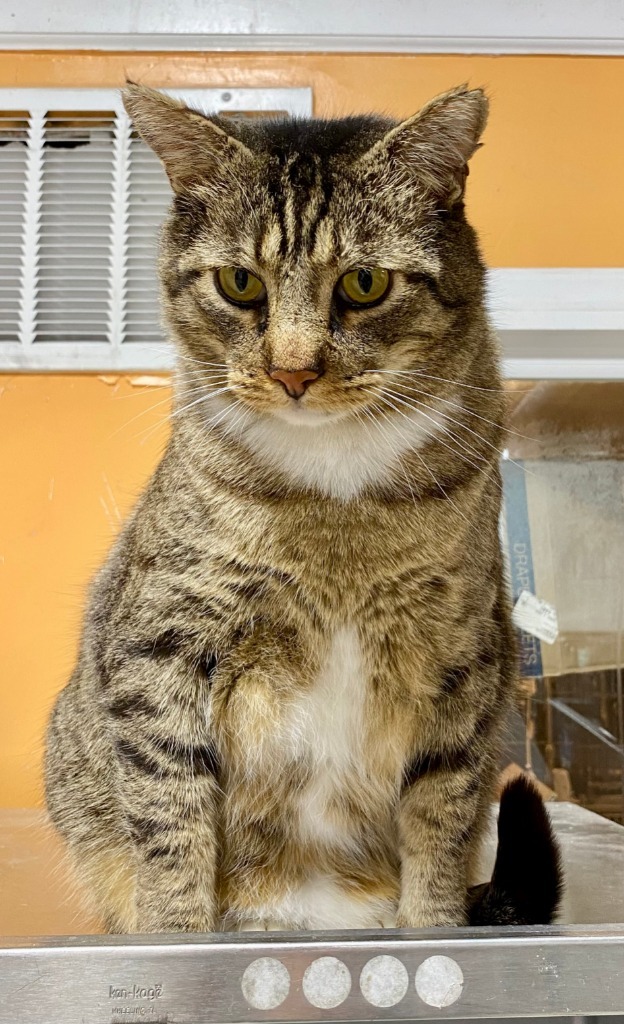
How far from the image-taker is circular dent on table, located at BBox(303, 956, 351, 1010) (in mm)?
532

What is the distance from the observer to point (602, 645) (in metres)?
1.66

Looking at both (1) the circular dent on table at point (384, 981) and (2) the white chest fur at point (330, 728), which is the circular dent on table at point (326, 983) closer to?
(1) the circular dent on table at point (384, 981)

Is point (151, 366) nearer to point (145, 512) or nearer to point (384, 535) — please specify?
point (145, 512)

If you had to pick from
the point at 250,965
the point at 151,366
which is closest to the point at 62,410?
the point at 151,366

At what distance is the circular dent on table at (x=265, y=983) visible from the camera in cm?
53

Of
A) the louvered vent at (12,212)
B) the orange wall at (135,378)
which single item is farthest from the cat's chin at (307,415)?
the louvered vent at (12,212)

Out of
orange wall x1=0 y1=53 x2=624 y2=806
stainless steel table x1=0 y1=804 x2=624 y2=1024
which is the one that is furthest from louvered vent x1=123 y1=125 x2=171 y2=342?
stainless steel table x1=0 y1=804 x2=624 y2=1024

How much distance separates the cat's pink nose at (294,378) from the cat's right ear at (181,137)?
0.73 ft

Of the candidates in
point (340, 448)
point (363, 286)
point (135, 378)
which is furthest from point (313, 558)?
point (135, 378)

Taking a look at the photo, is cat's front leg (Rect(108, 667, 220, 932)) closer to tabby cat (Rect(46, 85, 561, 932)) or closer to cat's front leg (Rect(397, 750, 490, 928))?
tabby cat (Rect(46, 85, 561, 932))

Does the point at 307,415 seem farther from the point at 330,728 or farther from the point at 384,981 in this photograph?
the point at 384,981

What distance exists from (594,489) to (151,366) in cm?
85

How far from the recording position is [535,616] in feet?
5.47

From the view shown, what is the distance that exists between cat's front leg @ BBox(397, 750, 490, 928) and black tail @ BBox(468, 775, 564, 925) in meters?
0.03
